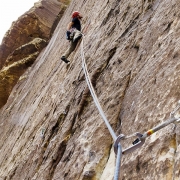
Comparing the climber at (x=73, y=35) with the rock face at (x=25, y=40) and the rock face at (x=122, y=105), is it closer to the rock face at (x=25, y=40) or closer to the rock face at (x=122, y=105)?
the rock face at (x=122, y=105)

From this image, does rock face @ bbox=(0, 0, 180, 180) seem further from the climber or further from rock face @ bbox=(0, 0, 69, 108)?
rock face @ bbox=(0, 0, 69, 108)

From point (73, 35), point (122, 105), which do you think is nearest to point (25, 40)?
point (73, 35)

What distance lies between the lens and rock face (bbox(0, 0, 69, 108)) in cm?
1550

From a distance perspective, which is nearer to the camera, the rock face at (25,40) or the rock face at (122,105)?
the rock face at (122,105)

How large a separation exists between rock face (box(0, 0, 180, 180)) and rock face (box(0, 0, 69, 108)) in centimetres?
1007

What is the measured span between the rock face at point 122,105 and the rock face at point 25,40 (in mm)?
10072

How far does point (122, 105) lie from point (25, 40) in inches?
586

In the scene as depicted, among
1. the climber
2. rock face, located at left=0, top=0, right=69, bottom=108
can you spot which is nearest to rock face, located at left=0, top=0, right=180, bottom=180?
Answer: the climber

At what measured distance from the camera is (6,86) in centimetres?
1563

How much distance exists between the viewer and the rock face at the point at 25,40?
50.9 ft

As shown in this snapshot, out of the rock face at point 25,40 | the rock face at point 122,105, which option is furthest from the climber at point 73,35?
the rock face at point 25,40

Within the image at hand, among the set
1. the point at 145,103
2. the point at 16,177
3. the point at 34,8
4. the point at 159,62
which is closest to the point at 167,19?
the point at 159,62

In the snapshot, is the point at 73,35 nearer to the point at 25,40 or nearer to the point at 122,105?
the point at 122,105

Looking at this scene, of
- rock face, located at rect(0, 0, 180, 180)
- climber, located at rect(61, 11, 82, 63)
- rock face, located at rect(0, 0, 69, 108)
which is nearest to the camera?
rock face, located at rect(0, 0, 180, 180)
